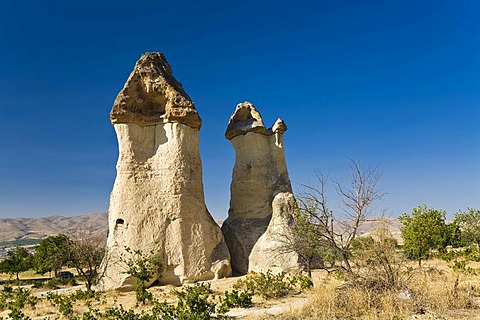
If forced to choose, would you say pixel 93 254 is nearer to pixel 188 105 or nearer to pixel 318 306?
pixel 188 105

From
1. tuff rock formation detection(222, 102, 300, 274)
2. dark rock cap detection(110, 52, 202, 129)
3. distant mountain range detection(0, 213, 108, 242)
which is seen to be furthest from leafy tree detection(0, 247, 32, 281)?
distant mountain range detection(0, 213, 108, 242)

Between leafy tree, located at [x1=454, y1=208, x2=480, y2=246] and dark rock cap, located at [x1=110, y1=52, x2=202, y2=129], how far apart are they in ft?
82.2

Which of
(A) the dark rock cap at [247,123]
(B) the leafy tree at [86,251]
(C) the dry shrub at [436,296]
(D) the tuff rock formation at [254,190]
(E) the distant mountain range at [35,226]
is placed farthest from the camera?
(E) the distant mountain range at [35,226]

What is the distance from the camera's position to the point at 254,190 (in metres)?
21.0

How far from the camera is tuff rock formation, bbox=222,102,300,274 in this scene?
18.3m

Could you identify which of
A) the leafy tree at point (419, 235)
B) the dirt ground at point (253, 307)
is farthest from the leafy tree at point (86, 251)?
the leafy tree at point (419, 235)

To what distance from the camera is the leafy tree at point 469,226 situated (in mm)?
29250

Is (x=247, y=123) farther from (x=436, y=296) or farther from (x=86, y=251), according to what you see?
(x=436, y=296)

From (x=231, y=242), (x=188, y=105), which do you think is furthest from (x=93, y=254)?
(x=188, y=105)

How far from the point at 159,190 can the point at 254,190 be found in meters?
6.17

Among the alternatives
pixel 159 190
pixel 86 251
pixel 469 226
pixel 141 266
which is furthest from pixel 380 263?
pixel 469 226

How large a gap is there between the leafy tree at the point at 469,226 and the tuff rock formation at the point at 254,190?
18.6m

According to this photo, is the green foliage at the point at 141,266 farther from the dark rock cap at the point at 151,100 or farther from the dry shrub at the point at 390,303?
the dry shrub at the point at 390,303

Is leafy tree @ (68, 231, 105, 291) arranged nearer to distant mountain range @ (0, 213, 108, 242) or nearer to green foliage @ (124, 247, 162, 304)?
green foliage @ (124, 247, 162, 304)
